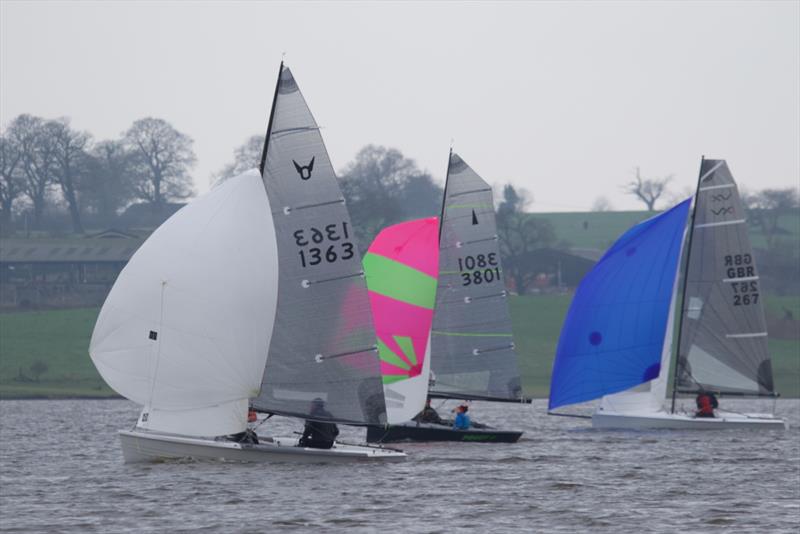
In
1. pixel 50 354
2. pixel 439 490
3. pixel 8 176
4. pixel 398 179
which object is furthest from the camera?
pixel 398 179

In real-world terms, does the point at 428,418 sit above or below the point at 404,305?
below

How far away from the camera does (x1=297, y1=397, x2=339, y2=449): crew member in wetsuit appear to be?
33438 millimetres

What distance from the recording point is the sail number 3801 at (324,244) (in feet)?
109

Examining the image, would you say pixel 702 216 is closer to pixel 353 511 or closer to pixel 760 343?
pixel 760 343

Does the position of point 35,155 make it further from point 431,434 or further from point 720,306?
point 431,434

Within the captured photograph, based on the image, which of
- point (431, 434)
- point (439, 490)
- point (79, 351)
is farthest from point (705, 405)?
point (79, 351)

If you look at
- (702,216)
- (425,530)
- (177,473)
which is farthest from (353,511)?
(702,216)

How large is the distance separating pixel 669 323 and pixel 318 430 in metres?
16.0

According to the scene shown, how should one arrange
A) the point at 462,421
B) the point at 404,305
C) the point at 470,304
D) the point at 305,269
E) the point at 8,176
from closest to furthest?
1. the point at 305,269
2. the point at 462,421
3. the point at 404,305
4. the point at 470,304
5. the point at 8,176

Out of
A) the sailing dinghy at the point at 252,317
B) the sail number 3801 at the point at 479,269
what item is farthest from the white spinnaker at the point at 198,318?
the sail number 3801 at the point at 479,269

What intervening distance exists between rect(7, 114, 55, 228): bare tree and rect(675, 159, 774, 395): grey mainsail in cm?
10472

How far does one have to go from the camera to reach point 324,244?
33.3 m

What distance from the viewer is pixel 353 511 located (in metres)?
27.2

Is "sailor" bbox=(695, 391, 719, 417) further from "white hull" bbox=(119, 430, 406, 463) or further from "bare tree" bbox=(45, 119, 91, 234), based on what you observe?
"bare tree" bbox=(45, 119, 91, 234)
